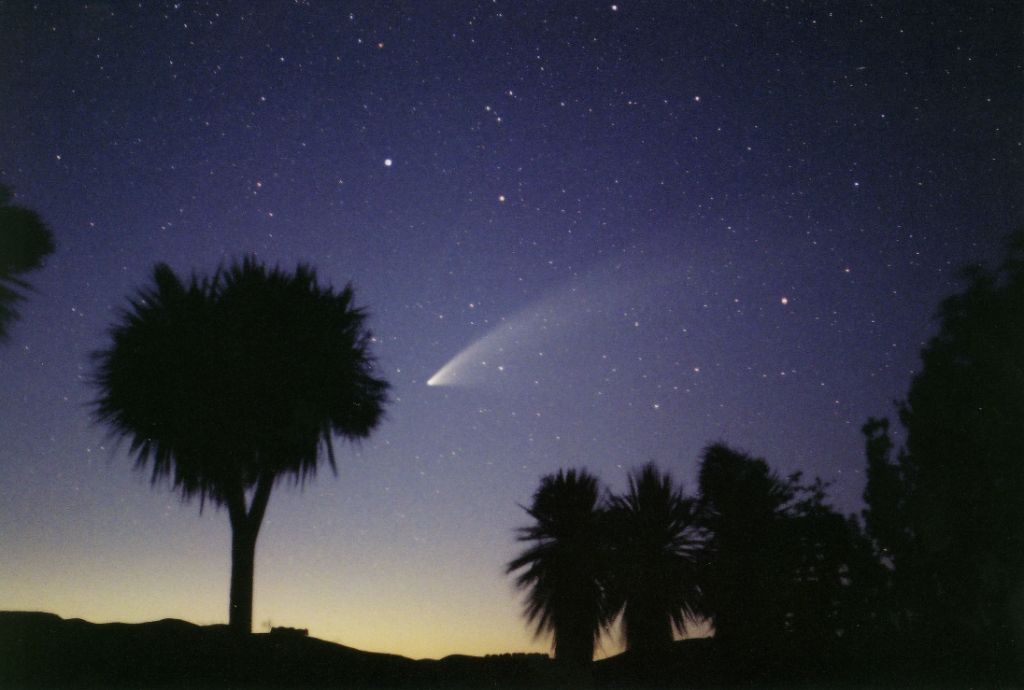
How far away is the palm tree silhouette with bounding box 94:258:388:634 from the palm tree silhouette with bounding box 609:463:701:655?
32.0ft

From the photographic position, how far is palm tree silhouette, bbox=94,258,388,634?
15547 mm

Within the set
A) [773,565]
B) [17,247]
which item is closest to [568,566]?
[773,565]

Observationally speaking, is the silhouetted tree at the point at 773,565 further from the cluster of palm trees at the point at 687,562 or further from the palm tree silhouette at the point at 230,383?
the palm tree silhouette at the point at 230,383

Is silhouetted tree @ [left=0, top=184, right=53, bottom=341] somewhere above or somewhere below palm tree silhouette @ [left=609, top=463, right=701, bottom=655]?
above

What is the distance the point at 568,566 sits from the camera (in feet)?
71.7

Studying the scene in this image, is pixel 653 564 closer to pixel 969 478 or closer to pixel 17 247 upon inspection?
pixel 969 478

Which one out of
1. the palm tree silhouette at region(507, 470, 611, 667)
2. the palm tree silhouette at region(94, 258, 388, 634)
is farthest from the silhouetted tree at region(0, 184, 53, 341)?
the palm tree silhouette at region(507, 470, 611, 667)

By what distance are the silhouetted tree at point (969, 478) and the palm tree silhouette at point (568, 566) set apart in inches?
309

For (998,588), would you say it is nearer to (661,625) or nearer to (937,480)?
(937,480)

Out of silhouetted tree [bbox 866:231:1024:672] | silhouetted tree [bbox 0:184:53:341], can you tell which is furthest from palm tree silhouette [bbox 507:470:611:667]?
silhouetted tree [bbox 0:184:53:341]

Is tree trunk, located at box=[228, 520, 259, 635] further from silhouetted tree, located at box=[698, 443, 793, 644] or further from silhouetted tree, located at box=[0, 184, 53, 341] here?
silhouetted tree, located at box=[698, 443, 793, 644]

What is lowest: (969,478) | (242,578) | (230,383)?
(242,578)

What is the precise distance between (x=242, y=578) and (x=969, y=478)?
14.9 meters

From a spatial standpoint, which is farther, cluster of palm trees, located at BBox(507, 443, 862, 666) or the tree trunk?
cluster of palm trees, located at BBox(507, 443, 862, 666)
